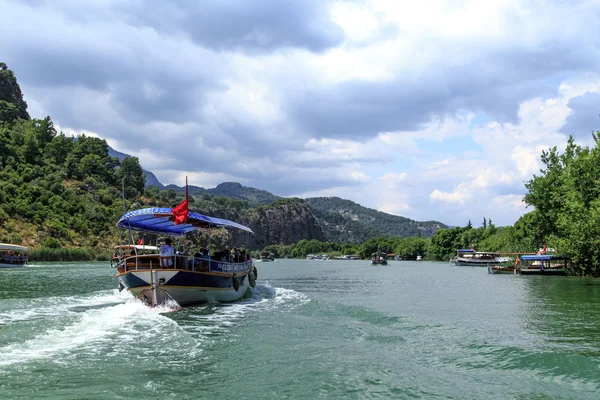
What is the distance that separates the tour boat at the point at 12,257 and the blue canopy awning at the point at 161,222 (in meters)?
46.0

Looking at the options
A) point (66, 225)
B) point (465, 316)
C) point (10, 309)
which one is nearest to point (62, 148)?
point (66, 225)

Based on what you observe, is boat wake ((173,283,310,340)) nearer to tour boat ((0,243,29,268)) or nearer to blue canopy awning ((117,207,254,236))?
blue canopy awning ((117,207,254,236))

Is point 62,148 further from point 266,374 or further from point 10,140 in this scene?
point 266,374

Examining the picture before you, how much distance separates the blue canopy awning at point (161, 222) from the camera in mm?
26219

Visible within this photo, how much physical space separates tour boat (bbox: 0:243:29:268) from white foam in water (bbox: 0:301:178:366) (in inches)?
2171

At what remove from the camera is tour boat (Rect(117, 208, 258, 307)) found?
23578mm

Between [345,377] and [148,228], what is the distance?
2204cm

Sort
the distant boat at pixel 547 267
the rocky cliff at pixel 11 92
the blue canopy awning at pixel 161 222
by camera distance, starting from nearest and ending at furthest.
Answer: the blue canopy awning at pixel 161 222 → the distant boat at pixel 547 267 → the rocky cliff at pixel 11 92

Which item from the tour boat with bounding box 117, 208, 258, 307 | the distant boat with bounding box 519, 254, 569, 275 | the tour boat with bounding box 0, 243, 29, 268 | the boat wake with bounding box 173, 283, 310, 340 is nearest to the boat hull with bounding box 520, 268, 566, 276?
the distant boat with bounding box 519, 254, 569, 275

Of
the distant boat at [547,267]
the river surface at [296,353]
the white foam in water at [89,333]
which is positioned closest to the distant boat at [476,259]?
the distant boat at [547,267]

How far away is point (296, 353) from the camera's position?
14570mm

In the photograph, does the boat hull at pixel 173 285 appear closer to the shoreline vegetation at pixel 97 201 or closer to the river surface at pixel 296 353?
the river surface at pixel 296 353

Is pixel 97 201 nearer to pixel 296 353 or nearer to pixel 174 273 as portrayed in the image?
pixel 174 273

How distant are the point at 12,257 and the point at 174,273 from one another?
2287 inches
